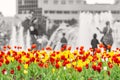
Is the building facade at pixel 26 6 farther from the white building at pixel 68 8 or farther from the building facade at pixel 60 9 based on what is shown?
the building facade at pixel 60 9

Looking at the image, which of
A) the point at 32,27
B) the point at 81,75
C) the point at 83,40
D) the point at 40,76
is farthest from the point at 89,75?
the point at 83,40

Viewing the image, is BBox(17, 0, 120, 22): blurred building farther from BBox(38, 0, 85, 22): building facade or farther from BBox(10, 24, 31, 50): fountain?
BBox(10, 24, 31, 50): fountain

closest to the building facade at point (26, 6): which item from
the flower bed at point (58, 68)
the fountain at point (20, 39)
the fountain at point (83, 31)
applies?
the fountain at point (20, 39)

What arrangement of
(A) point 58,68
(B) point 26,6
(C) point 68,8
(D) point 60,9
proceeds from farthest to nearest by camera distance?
(B) point 26,6, (D) point 60,9, (C) point 68,8, (A) point 58,68

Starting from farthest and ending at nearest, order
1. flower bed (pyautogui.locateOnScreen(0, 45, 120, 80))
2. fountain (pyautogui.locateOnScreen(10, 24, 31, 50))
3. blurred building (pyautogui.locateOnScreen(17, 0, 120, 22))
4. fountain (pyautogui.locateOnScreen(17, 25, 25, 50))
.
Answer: blurred building (pyautogui.locateOnScreen(17, 0, 120, 22))
fountain (pyautogui.locateOnScreen(17, 25, 25, 50))
fountain (pyautogui.locateOnScreen(10, 24, 31, 50))
flower bed (pyautogui.locateOnScreen(0, 45, 120, 80))

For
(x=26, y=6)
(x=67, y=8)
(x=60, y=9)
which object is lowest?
(x=26, y=6)

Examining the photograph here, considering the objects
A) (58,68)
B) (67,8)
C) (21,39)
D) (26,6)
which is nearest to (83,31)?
(21,39)

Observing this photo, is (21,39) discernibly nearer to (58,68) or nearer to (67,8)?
(58,68)

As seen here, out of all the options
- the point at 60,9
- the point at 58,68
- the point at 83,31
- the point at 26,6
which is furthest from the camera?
the point at 26,6

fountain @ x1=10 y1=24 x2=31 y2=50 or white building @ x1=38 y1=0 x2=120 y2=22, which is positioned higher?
fountain @ x1=10 y1=24 x2=31 y2=50

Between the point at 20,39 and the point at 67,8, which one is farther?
the point at 67,8

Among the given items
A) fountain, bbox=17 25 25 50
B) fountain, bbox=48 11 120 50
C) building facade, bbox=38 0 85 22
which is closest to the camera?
fountain, bbox=48 11 120 50

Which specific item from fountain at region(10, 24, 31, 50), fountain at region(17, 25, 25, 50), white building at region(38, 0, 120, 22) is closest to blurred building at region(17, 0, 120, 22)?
white building at region(38, 0, 120, 22)

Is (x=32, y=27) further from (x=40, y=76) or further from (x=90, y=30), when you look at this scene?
(x=40, y=76)
